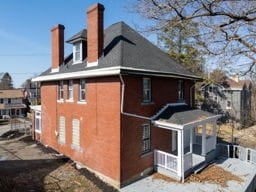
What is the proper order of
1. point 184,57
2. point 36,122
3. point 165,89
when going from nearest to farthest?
point 165,89, point 36,122, point 184,57

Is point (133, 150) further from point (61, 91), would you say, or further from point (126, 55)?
point (61, 91)

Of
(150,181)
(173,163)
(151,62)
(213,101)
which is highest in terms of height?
(151,62)

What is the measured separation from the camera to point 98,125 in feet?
43.3

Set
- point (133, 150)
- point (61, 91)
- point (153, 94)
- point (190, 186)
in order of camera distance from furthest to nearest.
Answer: point (61, 91)
point (153, 94)
point (133, 150)
point (190, 186)

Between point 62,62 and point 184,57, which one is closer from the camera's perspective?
point 62,62

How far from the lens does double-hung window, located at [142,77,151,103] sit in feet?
44.0

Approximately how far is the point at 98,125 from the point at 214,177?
693 centimetres

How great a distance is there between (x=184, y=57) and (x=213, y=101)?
38.4ft

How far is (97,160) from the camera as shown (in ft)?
43.8

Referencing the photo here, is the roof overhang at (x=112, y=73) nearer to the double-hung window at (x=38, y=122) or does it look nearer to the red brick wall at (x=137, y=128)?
the red brick wall at (x=137, y=128)

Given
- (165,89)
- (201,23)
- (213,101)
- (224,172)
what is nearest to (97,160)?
(165,89)

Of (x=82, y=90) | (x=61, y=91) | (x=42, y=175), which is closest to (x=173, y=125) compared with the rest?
(x=82, y=90)

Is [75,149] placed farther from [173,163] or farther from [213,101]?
[213,101]

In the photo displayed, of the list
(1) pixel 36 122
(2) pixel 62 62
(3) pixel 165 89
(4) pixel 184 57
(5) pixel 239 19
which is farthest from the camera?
(4) pixel 184 57
